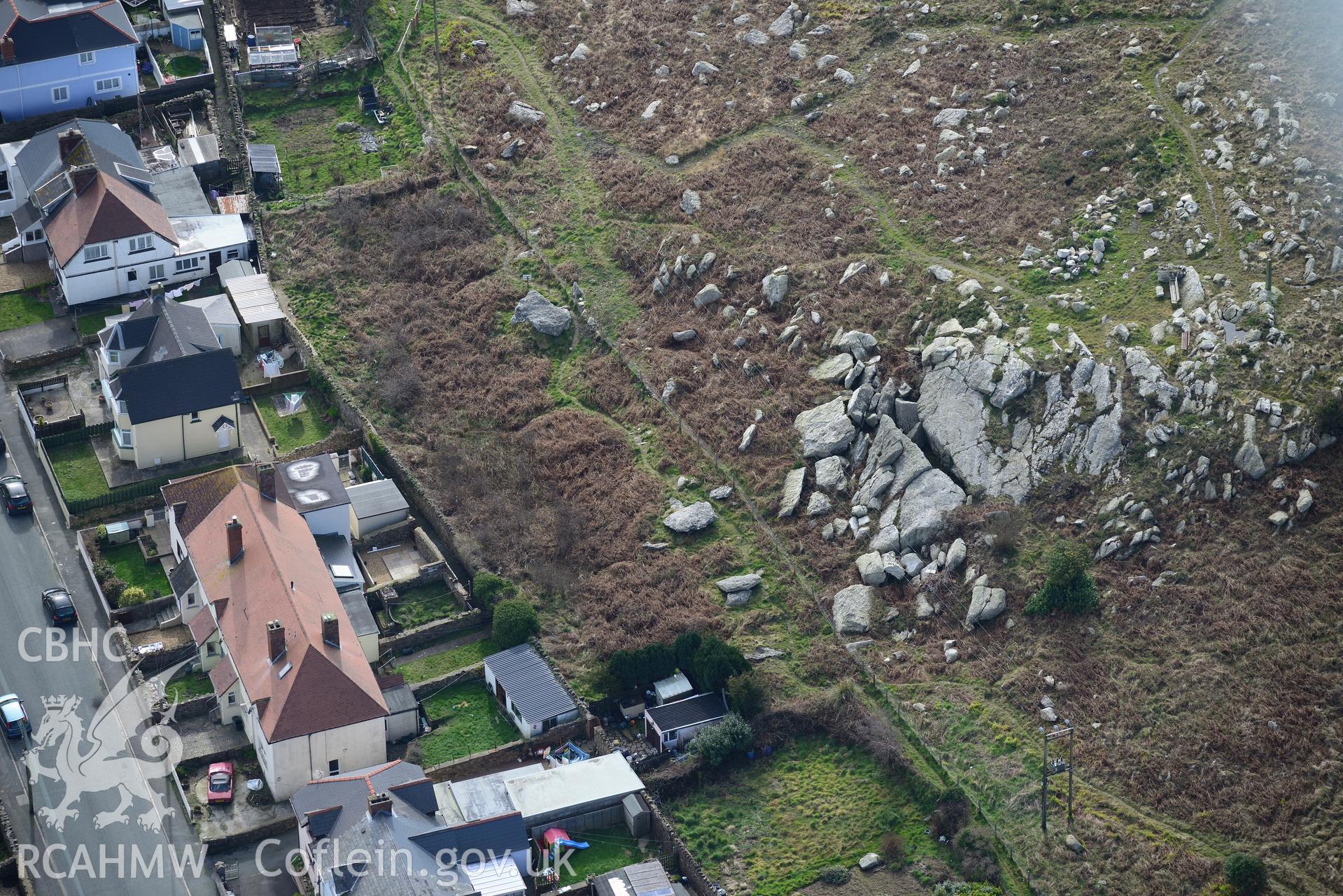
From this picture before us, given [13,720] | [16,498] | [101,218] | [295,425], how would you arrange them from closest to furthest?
[13,720], [16,498], [295,425], [101,218]

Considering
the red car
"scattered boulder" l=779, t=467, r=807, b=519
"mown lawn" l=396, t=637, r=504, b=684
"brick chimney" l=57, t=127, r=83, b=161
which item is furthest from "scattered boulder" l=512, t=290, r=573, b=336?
the red car

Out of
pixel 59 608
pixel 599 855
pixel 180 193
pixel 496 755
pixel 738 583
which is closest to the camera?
pixel 599 855

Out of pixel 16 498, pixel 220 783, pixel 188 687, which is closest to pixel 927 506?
pixel 220 783

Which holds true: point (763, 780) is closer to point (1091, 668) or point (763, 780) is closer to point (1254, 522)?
point (1091, 668)

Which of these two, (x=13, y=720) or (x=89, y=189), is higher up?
(x=89, y=189)

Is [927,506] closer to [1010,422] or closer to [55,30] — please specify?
[1010,422]

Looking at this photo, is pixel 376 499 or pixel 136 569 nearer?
pixel 136 569

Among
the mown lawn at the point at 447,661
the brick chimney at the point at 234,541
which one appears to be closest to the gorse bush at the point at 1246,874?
the mown lawn at the point at 447,661

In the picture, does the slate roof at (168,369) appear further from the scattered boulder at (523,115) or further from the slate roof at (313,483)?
the scattered boulder at (523,115)
